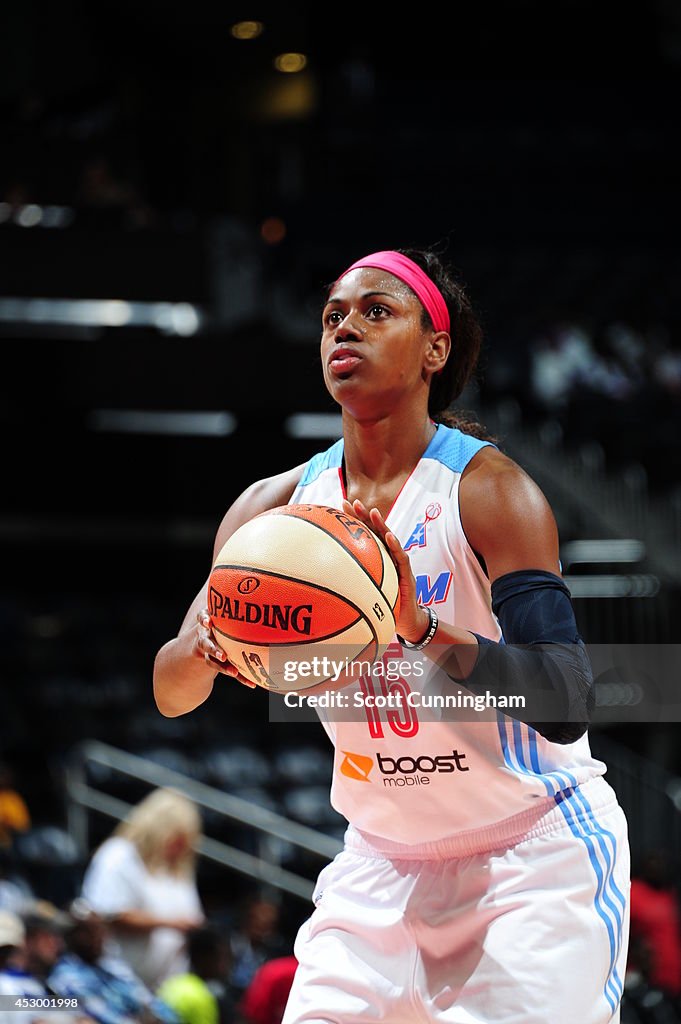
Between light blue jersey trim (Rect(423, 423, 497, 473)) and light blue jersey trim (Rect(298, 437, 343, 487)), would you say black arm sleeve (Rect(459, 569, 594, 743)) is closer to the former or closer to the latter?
light blue jersey trim (Rect(423, 423, 497, 473))

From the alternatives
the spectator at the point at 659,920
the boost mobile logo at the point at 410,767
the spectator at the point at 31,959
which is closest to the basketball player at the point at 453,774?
the boost mobile logo at the point at 410,767

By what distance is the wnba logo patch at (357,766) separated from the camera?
3057 millimetres

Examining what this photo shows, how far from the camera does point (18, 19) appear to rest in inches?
606

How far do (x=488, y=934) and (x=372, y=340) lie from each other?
51.8 inches

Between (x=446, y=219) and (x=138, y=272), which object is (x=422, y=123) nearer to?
(x=446, y=219)

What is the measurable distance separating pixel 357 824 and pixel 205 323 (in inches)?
412

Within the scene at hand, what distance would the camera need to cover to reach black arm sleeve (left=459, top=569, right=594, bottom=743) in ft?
8.95

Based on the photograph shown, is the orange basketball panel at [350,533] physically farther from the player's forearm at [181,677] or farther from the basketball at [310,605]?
the player's forearm at [181,677]

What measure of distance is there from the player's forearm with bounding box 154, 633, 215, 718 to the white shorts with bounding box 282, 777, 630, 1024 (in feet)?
1.83

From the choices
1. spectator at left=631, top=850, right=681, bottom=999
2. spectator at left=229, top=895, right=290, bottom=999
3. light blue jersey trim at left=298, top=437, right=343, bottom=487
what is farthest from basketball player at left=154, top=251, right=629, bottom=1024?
spectator at left=631, top=850, right=681, bottom=999

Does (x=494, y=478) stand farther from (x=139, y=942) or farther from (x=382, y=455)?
(x=139, y=942)

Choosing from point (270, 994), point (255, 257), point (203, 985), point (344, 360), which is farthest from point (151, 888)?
point (255, 257)

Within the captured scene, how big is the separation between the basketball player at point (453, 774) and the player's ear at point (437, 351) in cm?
3

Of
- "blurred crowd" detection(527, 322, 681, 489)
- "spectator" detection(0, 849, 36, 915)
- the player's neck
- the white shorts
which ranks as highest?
the player's neck
